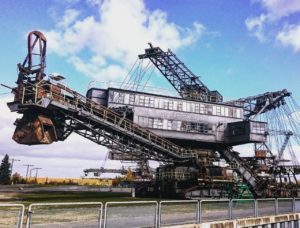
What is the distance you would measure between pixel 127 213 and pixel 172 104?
35.7 metres

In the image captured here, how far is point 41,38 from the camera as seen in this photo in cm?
3497

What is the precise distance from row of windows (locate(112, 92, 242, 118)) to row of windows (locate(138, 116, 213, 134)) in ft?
6.46

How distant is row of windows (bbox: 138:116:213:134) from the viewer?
4538cm

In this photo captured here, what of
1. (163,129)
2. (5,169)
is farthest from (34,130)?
(5,169)

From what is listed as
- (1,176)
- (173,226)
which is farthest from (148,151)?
(1,176)

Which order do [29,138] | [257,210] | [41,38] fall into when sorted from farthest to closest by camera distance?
1. [41,38]
2. [29,138]
3. [257,210]

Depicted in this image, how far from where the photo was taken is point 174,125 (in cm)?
4756

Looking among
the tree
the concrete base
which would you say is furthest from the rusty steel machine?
the tree

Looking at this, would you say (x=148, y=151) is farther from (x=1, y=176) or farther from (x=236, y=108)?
(x=1, y=176)

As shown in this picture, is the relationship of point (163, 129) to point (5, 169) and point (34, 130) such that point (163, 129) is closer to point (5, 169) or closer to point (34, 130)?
point (34, 130)

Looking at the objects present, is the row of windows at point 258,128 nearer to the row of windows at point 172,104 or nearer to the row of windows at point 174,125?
the row of windows at point 172,104

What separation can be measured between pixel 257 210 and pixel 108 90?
28.4m

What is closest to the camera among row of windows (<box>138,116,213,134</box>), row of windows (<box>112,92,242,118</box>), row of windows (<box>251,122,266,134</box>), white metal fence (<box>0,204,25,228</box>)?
white metal fence (<box>0,204,25,228</box>)

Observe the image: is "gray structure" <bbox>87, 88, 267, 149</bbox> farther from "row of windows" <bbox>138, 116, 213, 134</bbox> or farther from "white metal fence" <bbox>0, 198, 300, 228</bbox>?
"white metal fence" <bbox>0, 198, 300, 228</bbox>
